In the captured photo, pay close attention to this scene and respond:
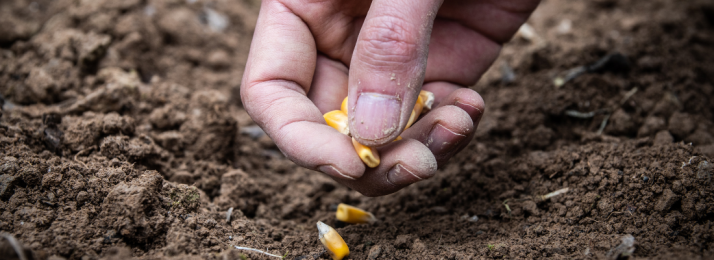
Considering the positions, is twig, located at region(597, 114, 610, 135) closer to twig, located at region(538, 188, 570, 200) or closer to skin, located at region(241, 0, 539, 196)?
twig, located at region(538, 188, 570, 200)

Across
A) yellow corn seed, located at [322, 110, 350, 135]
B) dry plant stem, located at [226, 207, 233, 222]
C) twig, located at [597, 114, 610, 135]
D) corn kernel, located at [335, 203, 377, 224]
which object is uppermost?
yellow corn seed, located at [322, 110, 350, 135]

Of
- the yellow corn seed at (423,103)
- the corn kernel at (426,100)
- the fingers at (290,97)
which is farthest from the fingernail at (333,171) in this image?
the corn kernel at (426,100)

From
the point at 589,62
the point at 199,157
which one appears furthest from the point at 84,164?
the point at 589,62

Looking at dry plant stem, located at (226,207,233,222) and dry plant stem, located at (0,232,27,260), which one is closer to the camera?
dry plant stem, located at (0,232,27,260)

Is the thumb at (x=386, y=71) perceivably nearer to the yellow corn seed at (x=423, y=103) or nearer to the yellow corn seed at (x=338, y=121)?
the yellow corn seed at (x=338, y=121)

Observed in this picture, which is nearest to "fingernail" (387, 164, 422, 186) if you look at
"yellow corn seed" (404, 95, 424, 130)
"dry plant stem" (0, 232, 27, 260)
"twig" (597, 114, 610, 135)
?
"yellow corn seed" (404, 95, 424, 130)

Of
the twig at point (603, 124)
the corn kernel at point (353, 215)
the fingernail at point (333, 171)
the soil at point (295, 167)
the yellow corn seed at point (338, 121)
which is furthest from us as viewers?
the twig at point (603, 124)
